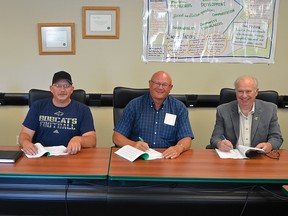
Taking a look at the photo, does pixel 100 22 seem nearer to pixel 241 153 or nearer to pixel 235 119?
pixel 235 119

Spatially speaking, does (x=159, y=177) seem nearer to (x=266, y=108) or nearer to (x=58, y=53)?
(x=266, y=108)

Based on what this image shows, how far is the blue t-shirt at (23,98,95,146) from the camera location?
201 centimetres

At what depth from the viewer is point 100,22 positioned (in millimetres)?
2754

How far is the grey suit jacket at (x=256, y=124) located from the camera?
2.11 m

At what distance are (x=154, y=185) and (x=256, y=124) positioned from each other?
3.32 ft

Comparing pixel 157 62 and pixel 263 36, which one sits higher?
pixel 263 36

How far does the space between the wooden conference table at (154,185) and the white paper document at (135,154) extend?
1.6 inches

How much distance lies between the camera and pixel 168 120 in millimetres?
2129

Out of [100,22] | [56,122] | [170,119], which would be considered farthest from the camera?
[100,22]

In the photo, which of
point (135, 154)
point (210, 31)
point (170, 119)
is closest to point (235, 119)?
point (170, 119)

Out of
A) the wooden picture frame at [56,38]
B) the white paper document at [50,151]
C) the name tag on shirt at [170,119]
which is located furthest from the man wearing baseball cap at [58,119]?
the wooden picture frame at [56,38]

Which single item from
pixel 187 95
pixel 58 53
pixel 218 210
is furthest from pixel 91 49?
pixel 218 210

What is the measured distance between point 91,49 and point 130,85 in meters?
0.55

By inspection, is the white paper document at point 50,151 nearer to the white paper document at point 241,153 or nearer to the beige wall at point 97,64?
the white paper document at point 241,153
